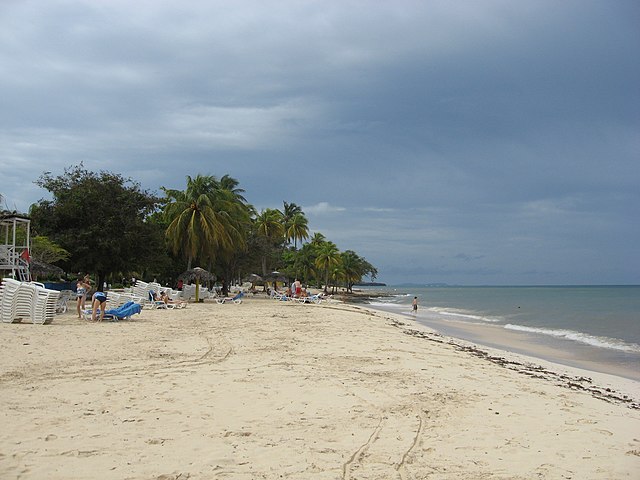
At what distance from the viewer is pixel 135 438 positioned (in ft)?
14.7

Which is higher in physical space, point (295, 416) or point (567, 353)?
point (295, 416)

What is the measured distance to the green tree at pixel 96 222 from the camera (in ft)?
80.6

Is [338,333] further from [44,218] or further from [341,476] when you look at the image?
[44,218]

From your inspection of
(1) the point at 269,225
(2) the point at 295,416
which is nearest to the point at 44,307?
(2) the point at 295,416

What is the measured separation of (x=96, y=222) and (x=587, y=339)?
22.1m

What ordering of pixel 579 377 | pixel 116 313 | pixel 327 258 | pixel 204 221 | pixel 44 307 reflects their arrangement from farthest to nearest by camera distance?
pixel 327 258, pixel 204 221, pixel 116 313, pixel 44 307, pixel 579 377

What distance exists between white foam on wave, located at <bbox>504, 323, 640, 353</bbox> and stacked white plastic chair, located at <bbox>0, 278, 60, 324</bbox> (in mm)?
16609

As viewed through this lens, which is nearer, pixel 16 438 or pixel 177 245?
pixel 16 438

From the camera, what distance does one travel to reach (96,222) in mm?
25047

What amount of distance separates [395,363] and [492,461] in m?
4.67

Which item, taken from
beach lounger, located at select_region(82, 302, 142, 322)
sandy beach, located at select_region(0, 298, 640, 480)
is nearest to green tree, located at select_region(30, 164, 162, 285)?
beach lounger, located at select_region(82, 302, 142, 322)

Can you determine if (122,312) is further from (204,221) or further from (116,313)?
(204,221)

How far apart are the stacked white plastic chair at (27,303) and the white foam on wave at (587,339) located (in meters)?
16.6

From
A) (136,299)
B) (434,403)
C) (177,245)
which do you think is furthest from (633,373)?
(177,245)
